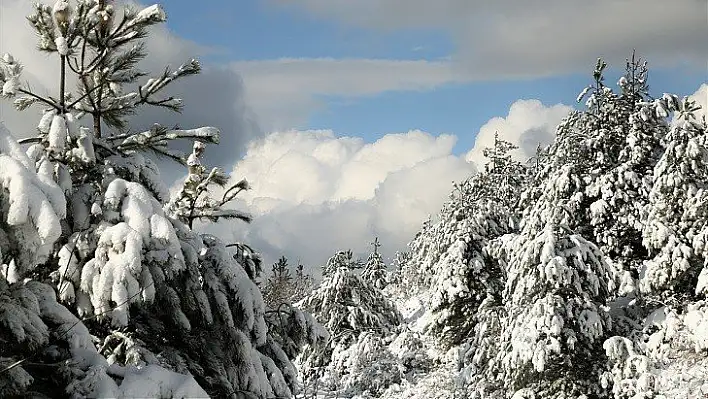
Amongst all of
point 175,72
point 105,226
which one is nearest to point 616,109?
point 175,72

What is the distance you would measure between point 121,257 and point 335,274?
18.1m

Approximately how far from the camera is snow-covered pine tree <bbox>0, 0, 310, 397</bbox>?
3.76m

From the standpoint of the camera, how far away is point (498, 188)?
71.8 feet

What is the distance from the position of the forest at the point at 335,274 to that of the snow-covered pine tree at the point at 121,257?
14mm

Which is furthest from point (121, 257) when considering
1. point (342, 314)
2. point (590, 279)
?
point (342, 314)

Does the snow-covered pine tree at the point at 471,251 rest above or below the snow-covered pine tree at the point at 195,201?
above

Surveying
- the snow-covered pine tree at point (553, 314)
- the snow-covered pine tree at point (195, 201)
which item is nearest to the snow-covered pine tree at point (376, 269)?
the snow-covered pine tree at point (553, 314)

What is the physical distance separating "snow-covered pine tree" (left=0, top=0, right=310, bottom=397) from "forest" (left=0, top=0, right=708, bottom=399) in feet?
0.05

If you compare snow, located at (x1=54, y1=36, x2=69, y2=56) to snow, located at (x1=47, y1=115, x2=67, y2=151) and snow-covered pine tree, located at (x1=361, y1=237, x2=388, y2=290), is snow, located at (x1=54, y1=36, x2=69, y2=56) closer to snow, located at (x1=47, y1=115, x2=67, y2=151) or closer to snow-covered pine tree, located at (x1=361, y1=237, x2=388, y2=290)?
snow, located at (x1=47, y1=115, x2=67, y2=151)

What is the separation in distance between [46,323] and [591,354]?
11187mm

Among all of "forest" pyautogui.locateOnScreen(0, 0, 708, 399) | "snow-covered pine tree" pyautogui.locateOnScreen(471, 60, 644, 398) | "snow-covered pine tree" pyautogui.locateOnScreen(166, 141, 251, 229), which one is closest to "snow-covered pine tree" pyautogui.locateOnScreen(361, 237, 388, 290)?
"forest" pyautogui.locateOnScreen(0, 0, 708, 399)

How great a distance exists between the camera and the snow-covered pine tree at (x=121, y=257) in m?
3.76

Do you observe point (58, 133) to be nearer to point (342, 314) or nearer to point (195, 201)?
point (195, 201)

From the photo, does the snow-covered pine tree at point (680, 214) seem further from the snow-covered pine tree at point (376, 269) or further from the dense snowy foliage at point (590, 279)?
the snow-covered pine tree at point (376, 269)
